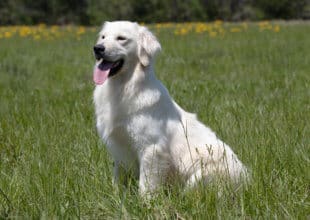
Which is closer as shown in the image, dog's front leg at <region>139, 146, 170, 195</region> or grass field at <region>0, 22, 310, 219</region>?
grass field at <region>0, 22, 310, 219</region>

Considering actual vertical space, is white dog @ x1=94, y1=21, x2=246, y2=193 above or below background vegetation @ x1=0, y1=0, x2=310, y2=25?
below

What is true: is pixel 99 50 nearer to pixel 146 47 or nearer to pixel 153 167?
pixel 146 47

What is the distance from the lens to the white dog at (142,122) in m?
3.47

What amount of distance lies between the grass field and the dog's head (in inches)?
24.5

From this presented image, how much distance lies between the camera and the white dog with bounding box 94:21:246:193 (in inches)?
137

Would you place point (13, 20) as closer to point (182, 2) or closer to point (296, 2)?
point (182, 2)

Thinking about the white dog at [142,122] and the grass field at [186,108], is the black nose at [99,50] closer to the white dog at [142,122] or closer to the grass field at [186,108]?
the white dog at [142,122]

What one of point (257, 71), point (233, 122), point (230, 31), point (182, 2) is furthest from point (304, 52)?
point (182, 2)

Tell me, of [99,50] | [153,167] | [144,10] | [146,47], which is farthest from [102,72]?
[144,10]

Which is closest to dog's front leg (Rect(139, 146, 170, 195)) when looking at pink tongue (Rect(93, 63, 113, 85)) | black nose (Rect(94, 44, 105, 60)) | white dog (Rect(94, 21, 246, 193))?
white dog (Rect(94, 21, 246, 193))

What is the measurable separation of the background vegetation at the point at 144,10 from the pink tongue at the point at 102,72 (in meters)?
25.0

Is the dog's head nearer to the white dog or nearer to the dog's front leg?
the white dog

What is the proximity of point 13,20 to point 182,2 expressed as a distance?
29.6 ft

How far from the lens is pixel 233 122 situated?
14.9 ft
